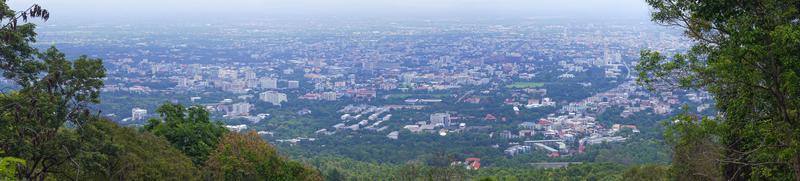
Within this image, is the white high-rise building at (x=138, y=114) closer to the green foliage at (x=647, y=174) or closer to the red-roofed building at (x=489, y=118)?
the red-roofed building at (x=489, y=118)

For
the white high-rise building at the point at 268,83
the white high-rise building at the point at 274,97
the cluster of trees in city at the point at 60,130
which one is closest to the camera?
the cluster of trees in city at the point at 60,130

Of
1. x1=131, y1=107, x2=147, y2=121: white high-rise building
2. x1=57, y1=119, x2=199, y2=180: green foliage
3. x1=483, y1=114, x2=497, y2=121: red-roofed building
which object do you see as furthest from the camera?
x1=483, y1=114, x2=497, y2=121: red-roofed building

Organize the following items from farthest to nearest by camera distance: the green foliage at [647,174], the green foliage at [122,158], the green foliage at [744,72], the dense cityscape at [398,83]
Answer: the dense cityscape at [398,83] → the green foliage at [647,174] → the green foliage at [122,158] → the green foliage at [744,72]

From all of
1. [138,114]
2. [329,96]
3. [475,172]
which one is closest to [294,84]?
[329,96]

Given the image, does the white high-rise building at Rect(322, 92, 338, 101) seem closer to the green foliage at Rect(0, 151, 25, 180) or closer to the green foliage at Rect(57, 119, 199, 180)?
the green foliage at Rect(57, 119, 199, 180)

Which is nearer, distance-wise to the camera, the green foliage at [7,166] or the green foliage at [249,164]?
the green foliage at [7,166]

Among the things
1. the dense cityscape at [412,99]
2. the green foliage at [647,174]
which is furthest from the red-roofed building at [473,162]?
the green foliage at [647,174]

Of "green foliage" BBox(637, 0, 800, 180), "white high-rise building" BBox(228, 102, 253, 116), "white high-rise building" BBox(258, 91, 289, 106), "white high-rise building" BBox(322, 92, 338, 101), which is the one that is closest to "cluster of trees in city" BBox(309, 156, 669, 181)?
"green foliage" BBox(637, 0, 800, 180)
